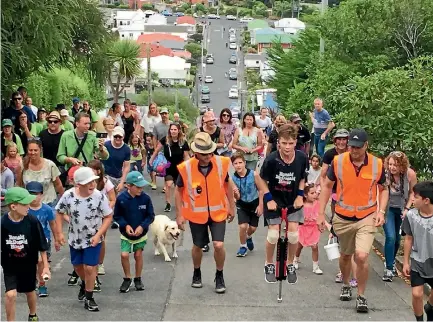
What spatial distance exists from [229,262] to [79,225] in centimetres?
307

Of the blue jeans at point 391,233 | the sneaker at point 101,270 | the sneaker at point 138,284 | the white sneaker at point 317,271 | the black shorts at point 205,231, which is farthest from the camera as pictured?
the white sneaker at point 317,271

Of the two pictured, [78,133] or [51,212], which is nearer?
[51,212]

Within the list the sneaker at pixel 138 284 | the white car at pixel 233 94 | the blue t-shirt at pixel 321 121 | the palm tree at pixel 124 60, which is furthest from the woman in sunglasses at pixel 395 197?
the white car at pixel 233 94

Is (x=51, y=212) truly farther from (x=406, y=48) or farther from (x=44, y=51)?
(x=406, y=48)

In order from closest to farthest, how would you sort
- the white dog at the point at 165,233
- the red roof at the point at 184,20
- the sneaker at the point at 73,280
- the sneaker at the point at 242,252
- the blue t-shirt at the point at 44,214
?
the blue t-shirt at the point at 44,214 < the sneaker at the point at 73,280 < the white dog at the point at 165,233 < the sneaker at the point at 242,252 < the red roof at the point at 184,20

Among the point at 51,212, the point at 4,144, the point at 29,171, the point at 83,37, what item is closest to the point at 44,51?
the point at 4,144

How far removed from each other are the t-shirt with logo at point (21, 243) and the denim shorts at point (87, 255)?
97cm

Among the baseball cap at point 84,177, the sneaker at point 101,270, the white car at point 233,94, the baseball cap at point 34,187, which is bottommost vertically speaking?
the white car at point 233,94

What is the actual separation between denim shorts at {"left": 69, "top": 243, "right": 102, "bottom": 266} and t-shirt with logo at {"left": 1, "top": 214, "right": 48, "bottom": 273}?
973mm

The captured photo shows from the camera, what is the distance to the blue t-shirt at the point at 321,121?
17.5 m

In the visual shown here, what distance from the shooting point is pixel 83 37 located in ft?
88.7

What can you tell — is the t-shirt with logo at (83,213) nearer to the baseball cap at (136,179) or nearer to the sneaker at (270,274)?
the baseball cap at (136,179)

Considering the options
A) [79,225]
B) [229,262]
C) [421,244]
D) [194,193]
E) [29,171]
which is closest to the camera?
[421,244]

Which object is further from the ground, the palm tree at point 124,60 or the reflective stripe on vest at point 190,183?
the reflective stripe on vest at point 190,183
